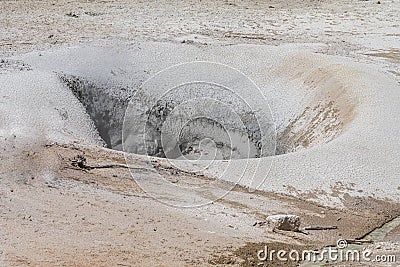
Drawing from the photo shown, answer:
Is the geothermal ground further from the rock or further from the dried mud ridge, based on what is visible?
the rock

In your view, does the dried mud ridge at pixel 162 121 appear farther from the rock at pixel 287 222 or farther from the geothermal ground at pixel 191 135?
the rock at pixel 287 222

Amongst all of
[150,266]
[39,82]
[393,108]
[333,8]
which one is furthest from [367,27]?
[150,266]

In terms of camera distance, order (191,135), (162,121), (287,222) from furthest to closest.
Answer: (162,121) → (191,135) → (287,222)

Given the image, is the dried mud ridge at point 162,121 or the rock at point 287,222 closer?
the rock at point 287,222

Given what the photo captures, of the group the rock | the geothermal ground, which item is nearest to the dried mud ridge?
the geothermal ground

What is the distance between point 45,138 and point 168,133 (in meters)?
4.78

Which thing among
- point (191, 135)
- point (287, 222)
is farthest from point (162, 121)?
point (287, 222)

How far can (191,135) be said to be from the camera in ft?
51.6

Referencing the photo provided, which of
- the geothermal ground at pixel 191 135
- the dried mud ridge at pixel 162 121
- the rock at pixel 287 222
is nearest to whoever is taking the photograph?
the geothermal ground at pixel 191 135

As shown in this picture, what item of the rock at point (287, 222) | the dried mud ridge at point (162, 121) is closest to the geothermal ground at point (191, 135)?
the dried mud ridge at point (162, 121)

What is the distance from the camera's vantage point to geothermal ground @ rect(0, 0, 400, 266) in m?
8.72

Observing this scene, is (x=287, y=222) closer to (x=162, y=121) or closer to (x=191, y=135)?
(x=191, y=135)

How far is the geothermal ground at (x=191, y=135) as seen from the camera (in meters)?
8.72

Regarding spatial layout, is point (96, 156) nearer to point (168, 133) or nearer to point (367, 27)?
point (168, 133)
